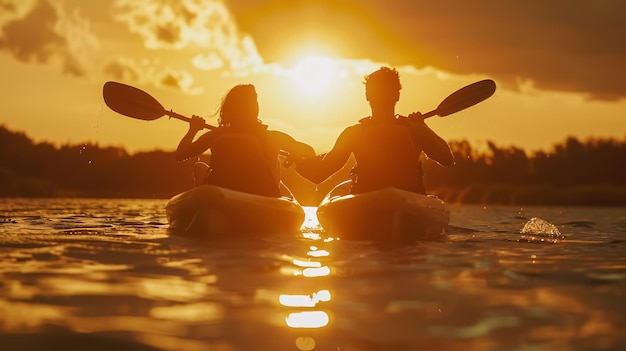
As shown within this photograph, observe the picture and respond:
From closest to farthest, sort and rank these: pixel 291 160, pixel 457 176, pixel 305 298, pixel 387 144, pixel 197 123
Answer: pixel 305 298, pixel 387 144, pixel 197 123, pixel 291 160, pixel 457 176

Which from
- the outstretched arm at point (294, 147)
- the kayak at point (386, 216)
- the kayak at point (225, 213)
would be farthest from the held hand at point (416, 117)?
the kayak at point (225, 213)

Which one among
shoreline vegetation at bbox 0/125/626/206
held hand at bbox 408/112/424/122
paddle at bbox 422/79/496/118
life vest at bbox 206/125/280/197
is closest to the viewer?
life vest at bbox 206/125/280/197

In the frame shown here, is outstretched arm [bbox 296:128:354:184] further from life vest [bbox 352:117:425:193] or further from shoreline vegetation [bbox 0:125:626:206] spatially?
shoreline vegetation [bbox 0:125:626:206]

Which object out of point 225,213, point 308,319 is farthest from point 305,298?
point 225,213

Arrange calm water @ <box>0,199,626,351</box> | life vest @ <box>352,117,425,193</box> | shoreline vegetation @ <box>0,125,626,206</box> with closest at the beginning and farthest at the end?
1. calm water @ <box>0,199,626,351</box>
2. life vest @ <box>352,117,425,193</box>
3. shoreline vegetation @ <box>0,125,626,206</box>

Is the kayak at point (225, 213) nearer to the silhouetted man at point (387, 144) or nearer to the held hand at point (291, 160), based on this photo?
the silhouetted man at point (387, 144)

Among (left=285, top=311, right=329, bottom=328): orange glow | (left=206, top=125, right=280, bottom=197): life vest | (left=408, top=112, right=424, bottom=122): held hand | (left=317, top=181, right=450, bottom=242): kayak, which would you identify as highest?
(left=408, top=112, right=424, bottom=122): held hand

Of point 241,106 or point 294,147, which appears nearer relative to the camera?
point 241,106

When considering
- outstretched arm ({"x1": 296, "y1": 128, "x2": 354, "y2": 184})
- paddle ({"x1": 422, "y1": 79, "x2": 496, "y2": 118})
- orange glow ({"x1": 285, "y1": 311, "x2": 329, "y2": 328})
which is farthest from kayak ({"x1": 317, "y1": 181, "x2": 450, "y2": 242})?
orange glow ({"x1": 285, "y1": 311, "x2": 329, "y2": 328})

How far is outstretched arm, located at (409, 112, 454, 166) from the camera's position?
8445mm

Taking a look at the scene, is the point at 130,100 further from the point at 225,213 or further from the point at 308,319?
the point at 308,319

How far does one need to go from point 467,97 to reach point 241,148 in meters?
3.70

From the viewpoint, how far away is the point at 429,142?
8.52 metres

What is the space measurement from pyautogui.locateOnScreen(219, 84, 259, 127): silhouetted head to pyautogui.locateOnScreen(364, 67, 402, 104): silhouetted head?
138cm
